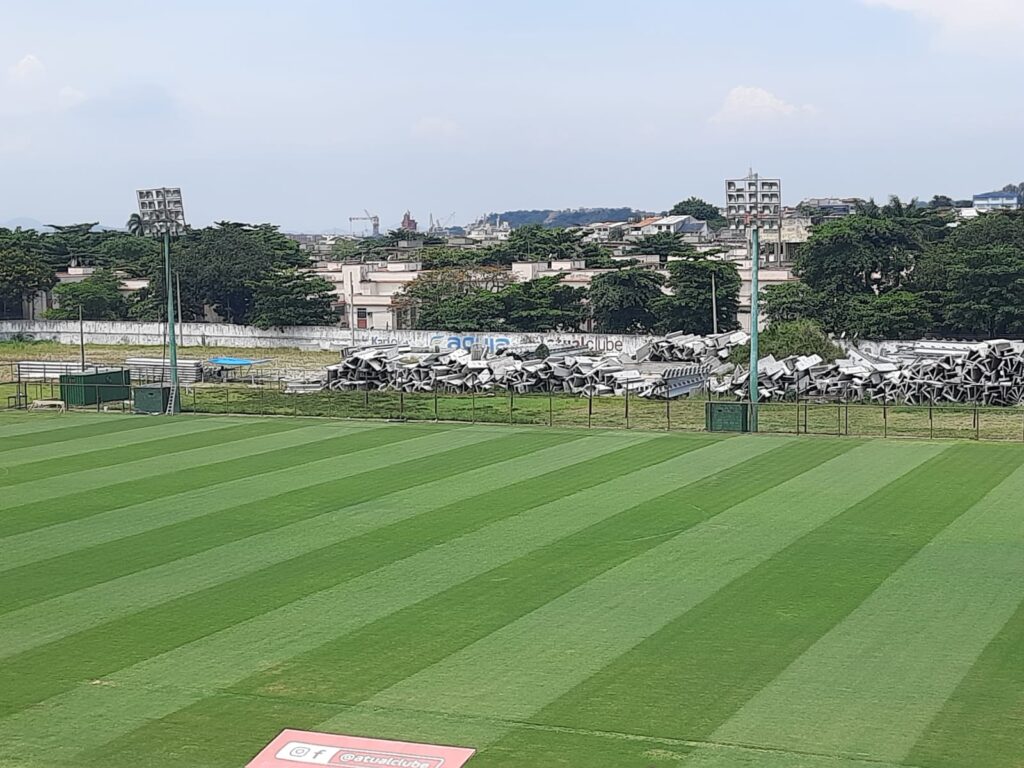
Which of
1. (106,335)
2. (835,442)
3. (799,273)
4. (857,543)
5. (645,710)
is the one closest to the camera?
(645,710)

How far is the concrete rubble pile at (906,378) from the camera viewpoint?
56.4m

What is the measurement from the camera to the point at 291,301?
98.9 m

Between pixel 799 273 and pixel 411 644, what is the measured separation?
77.3 m

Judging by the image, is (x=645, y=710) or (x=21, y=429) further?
(x=21, y=429)

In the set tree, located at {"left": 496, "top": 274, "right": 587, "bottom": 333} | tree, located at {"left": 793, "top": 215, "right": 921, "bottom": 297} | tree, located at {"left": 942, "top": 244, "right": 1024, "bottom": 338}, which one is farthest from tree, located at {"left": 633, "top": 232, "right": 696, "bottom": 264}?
tree, located at {"left": 942, "top": 244, "right": 1024, "bottom": 338}

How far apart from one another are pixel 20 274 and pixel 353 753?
104058 millimetres

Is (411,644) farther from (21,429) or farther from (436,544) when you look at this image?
(21,429)

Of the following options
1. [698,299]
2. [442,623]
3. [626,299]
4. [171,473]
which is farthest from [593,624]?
[626,299]

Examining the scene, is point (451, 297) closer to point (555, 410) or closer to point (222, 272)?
point (222, 272)

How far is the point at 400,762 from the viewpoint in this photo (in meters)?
16.5

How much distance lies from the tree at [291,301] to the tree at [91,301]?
630 inches

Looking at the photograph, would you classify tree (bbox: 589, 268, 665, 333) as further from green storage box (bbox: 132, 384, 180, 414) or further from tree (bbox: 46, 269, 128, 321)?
green storage box (bbox: 132, 384, 180, 414)

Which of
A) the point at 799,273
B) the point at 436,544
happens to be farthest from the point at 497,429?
the point at 799,273

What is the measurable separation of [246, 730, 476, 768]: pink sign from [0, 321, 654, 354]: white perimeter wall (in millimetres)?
64947
